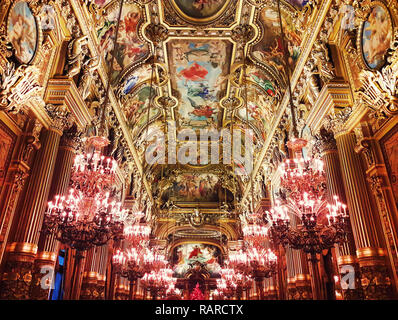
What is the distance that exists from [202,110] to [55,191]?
35.5ft

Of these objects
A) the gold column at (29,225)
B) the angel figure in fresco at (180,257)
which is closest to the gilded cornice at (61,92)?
the gold column at (29,225)

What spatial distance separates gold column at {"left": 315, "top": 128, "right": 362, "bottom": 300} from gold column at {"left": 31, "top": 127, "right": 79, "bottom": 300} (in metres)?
6.82

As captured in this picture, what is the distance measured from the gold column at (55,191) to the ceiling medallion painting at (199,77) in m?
6.49

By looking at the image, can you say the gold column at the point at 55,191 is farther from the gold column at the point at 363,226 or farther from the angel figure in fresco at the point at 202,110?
the angel figure in fresco at the point at 202,110

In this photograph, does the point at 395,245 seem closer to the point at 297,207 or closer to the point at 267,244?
the point at 297,207

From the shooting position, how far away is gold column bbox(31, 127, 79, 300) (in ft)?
22.0

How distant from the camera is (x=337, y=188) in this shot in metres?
7.75

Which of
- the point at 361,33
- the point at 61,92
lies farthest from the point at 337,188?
the point at 61,92

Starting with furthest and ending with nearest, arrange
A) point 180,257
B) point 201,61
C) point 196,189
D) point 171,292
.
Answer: point 180,257 < point 196,189 < point 171,292 < point 201,61

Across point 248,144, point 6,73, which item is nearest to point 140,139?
point 248,144

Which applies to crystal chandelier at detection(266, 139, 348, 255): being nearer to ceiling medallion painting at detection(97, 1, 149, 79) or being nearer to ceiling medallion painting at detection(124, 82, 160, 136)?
ceiling medallion painting at detection(97, 1, 149, 79)

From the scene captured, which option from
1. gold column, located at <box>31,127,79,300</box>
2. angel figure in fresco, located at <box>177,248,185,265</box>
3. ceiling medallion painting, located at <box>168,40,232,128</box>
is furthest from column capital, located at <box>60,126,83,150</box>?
angel figure in fresco, located at <box>177,248,185,265</box>

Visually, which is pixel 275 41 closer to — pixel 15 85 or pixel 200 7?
pixel 200 7

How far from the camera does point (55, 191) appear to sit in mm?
7809
